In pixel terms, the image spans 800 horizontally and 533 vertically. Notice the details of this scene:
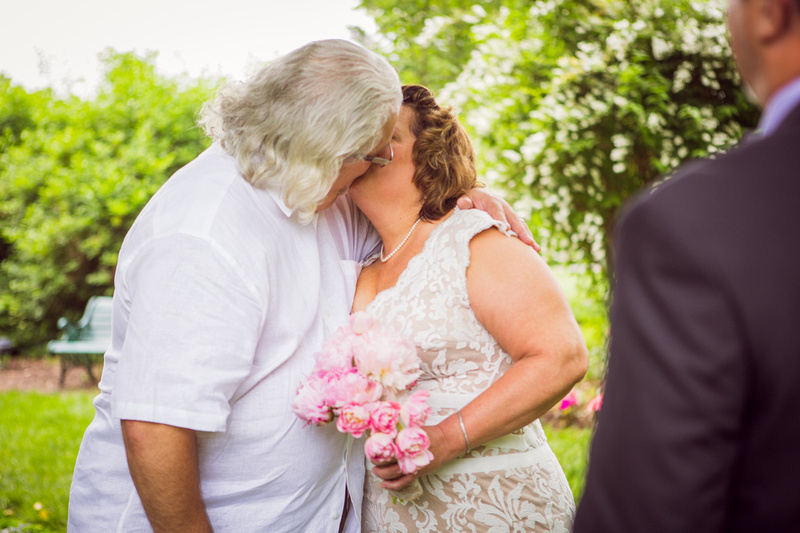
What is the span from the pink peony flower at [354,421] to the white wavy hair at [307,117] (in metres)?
0.67

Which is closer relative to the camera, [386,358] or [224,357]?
[224,357]

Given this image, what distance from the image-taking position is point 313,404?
1.76 m

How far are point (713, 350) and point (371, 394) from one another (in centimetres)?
116

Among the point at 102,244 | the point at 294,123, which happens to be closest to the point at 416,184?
the point at 294,123

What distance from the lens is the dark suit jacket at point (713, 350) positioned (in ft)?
2.60

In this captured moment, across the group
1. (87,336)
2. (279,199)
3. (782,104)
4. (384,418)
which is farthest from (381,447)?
(87,336)

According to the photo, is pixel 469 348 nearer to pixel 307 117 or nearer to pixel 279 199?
pixel 279 199

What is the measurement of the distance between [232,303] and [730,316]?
49.8 inches

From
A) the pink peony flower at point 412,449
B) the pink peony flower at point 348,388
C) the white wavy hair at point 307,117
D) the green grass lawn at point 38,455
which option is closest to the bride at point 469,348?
the pink peony flower at point 412,449

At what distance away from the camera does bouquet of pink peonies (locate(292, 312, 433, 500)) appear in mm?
1722

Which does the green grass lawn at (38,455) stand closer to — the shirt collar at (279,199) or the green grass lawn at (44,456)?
the green grass lawn at (44,456)

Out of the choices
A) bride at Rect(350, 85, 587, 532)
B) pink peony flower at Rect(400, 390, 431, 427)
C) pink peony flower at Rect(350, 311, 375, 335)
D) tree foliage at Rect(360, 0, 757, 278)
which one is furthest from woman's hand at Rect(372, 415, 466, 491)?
tree foliage at Rect(360, 0, 757, 278)

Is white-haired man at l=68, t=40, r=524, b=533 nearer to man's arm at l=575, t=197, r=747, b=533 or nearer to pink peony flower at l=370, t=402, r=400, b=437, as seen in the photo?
pink peony flower at l=370, t=402, r=400, b=437

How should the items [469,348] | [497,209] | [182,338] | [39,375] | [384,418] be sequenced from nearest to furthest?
[182,338]
[384,418]
[469,348]
[497,209]
[39,375]
